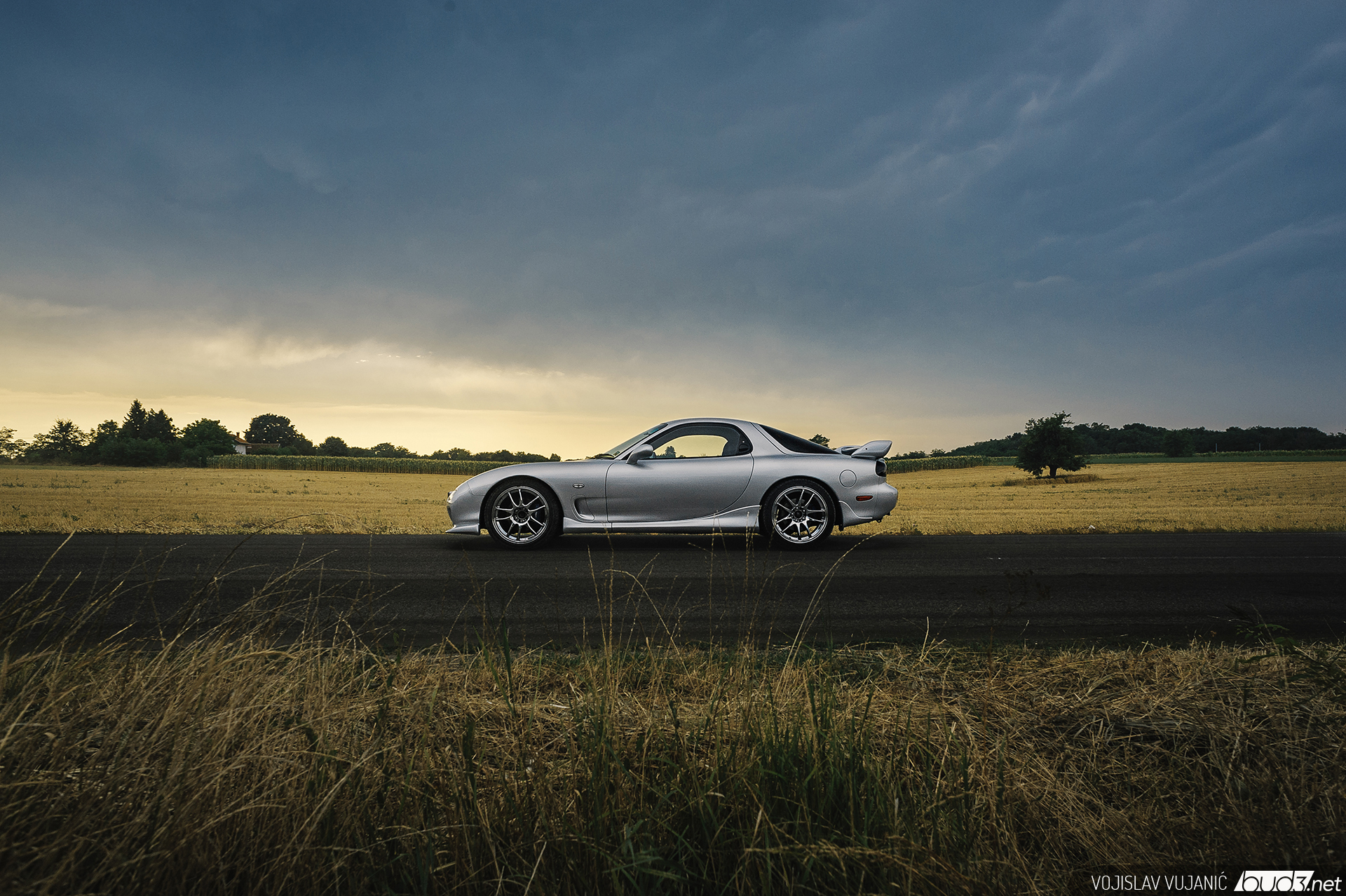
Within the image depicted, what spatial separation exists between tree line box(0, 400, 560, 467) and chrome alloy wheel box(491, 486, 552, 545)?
94.6 feet

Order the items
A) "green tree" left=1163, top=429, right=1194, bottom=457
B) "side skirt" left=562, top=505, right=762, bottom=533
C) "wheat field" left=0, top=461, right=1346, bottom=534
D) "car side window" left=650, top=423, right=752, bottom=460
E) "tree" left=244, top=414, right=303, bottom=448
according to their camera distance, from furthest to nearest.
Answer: "tree" left=244, top=414, right=303, bottom=448 → "green tree" left=1163, top=429, right=1194, bottom=457 → "wheat field" left=0, top=461, right=1346, bottom=534 → "car side window" left=650, top=423, right=752, bottom=460 → "side skirt" left=562, top=505, right=762, bottom=533

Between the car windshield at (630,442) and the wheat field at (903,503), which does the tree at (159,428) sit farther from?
the car windshield at (630,442)

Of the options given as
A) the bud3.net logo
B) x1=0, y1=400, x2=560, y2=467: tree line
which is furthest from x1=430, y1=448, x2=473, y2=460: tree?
the bud3.net logo

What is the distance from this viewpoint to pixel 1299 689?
2.66 metres

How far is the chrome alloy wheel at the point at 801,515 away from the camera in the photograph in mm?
7453

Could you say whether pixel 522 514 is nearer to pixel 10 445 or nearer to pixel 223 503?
pixel 223 503

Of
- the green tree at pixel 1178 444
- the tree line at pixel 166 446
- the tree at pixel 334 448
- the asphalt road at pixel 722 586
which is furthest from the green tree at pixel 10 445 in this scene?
the green tree at pixel 1178 444

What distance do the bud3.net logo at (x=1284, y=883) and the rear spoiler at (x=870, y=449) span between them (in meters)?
6.30

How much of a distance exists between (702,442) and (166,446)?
222 ft

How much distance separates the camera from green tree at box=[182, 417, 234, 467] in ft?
175

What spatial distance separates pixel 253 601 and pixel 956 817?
2.34m

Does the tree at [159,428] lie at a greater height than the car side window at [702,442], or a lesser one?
greater

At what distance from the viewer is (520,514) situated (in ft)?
24.3

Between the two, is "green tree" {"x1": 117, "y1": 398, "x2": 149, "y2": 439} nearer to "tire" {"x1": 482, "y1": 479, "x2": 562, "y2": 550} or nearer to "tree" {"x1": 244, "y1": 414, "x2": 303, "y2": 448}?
"tree" {"x1": 244, "y1": 414, "x2": 303, "y2": 448}
